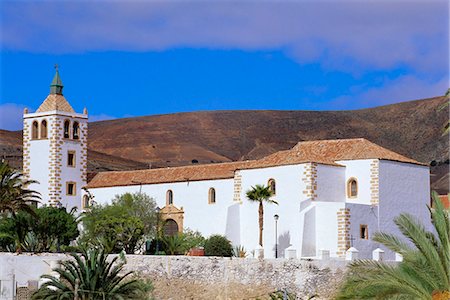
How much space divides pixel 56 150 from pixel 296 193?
17.0m

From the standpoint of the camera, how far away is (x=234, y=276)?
39.3 meters

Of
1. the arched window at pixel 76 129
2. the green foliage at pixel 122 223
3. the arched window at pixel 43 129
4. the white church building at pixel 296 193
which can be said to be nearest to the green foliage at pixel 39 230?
the green foliage at pixel 122 223

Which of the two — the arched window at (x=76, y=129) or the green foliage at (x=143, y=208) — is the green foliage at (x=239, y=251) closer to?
the green foliage at (x=143, y=208)

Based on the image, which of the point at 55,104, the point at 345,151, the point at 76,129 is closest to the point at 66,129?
the point at 76,129

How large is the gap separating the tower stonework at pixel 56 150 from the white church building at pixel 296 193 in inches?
3.7

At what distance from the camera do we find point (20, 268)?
38.3 m

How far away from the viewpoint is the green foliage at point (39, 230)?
45.5m

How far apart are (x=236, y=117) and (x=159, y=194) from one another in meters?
89.1

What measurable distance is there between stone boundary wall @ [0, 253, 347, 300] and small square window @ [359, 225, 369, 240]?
572 cm

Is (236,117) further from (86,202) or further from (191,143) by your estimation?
(86,202)

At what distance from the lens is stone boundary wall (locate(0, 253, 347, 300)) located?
3875 centimetres

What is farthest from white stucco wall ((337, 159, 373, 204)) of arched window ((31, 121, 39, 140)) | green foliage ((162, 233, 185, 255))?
arched window ((31, 121, 39, 140))

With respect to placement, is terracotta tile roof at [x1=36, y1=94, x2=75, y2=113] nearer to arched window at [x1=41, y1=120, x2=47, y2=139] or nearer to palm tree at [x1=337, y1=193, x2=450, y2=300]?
arched window at [x1=41, y1=120, x2=47, y2=139]

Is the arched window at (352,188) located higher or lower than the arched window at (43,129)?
lower
